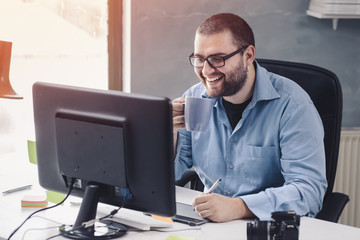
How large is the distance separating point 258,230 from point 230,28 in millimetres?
788

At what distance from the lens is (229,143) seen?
2088mm

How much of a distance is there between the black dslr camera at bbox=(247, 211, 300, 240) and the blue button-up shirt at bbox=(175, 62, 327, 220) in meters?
0.24

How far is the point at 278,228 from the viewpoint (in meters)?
1.53

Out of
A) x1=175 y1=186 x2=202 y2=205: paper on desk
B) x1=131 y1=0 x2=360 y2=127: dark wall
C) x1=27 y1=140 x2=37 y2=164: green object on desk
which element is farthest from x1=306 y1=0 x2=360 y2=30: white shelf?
x1=27 y1=140 x2=37 y2=164: green object on desk

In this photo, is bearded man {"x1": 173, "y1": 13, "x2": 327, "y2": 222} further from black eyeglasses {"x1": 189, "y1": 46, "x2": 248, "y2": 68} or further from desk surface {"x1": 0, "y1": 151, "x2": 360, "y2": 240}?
desk surface {"x1": 0, "y1": 151, "x2": 360, "y2": 240}

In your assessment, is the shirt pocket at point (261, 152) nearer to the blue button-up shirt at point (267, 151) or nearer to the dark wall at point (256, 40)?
the blue button-up shirt at point (267, 151)

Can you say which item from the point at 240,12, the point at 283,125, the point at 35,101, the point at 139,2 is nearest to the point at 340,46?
the point at 240,12

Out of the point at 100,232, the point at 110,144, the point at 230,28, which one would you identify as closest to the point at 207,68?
the point at 230,28

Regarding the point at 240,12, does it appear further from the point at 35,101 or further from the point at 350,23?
the point at 35,101

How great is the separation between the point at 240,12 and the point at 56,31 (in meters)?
0.93

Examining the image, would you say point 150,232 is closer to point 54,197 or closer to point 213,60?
point 54,197

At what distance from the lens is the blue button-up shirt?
1.84m

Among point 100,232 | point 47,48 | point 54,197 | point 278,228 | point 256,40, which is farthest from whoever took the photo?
point 256,40

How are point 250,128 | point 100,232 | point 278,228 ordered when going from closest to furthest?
point 278,228 → point 100,232 → point 250,128
